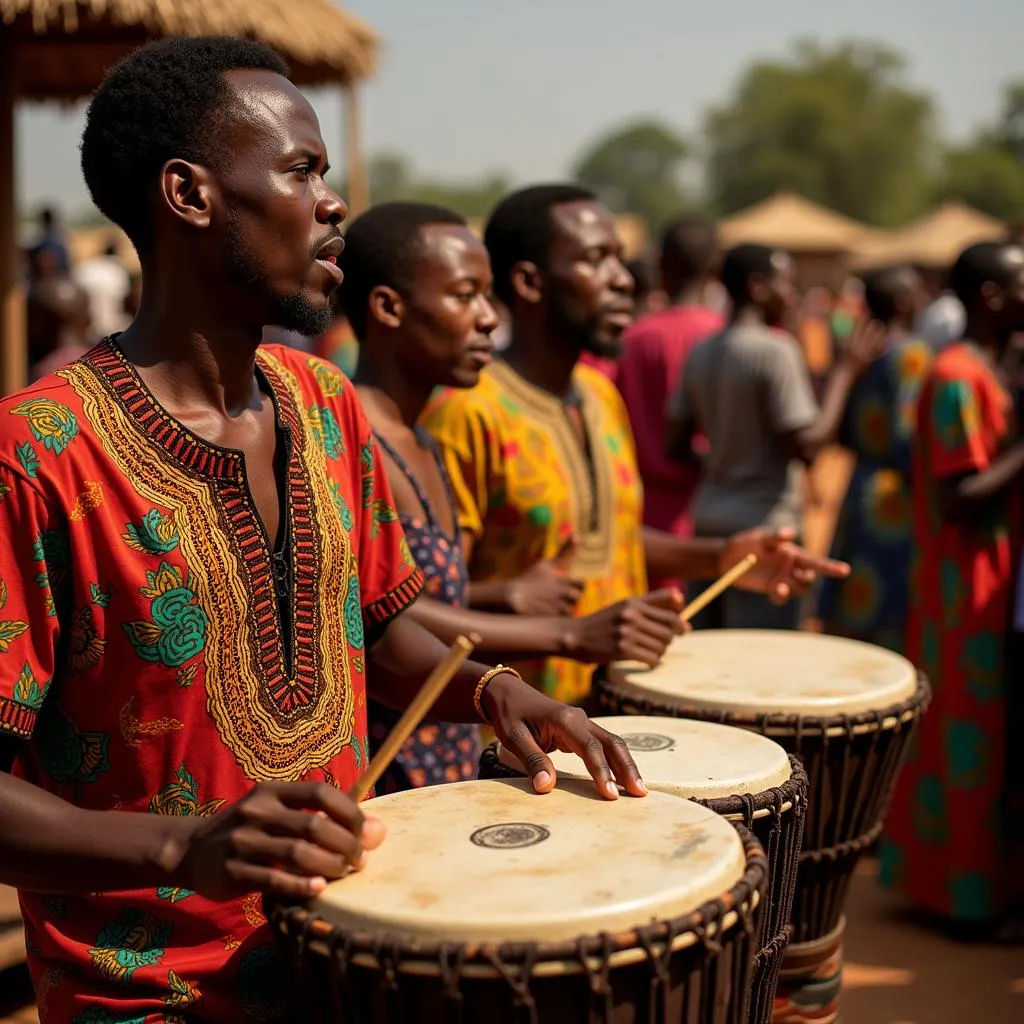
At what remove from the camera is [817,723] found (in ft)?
8.95

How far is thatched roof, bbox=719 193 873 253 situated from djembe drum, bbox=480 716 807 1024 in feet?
80.7

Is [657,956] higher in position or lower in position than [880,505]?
higher

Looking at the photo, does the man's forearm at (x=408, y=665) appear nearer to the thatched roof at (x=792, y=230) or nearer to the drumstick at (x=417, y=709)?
the drumstick at (x=417, y=709)

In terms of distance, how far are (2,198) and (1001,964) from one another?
5.09 m

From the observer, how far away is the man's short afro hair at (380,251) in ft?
11.0

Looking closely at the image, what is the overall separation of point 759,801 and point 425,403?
1520mm

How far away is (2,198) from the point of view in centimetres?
604

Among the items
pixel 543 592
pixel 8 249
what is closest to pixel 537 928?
pixel 543 592

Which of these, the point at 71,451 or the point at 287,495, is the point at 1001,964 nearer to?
the point at 287,495

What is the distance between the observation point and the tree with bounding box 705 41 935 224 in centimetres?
7688

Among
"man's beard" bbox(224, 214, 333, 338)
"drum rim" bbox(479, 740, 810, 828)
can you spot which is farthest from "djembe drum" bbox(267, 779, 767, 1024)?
"man's beard" bbox(224, 214, 333, 338)

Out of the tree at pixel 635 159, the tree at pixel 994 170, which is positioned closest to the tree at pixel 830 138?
the tree at pixel 994 170

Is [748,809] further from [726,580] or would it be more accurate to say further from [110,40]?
[110,40]

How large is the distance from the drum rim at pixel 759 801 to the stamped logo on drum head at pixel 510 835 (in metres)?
0.28
